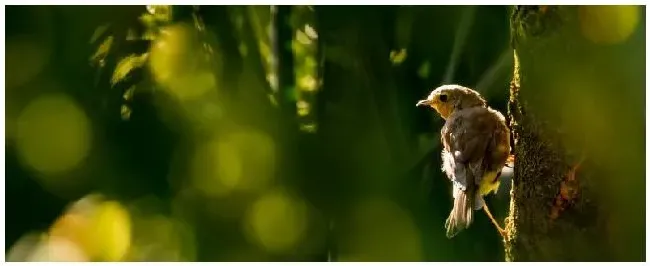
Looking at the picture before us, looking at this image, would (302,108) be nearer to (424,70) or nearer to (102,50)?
(424,70)

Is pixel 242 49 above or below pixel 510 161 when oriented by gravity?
above

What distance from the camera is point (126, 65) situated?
1461 millimetres

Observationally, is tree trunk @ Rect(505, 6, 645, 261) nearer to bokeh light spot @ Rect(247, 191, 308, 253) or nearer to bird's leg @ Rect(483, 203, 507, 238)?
bird's leg @ Rect(483, 203, 507, 238)

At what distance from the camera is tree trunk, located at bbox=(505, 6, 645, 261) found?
107 centimetres

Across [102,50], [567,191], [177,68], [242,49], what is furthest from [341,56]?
[567,191]

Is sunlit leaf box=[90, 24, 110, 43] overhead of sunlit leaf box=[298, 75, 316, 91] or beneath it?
overhead

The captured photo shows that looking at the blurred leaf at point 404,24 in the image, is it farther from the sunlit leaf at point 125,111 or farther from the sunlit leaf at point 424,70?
the sunlit leaf at point 125,111

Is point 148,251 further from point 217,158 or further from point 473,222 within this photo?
point 473,222

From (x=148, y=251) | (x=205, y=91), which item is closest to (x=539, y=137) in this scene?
(x=205, y=91)

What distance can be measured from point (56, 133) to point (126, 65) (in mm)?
180

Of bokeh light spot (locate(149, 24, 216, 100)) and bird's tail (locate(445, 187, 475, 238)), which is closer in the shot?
bird's tail (locate(445, 187, 475, 238))

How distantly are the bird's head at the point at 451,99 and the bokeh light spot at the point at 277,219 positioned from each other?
307mm

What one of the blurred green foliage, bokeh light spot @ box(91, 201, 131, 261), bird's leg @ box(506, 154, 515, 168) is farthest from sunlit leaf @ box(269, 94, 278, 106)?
bird's leg @ box(506, 154, 515, 168)

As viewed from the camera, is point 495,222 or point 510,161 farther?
point 495,222
